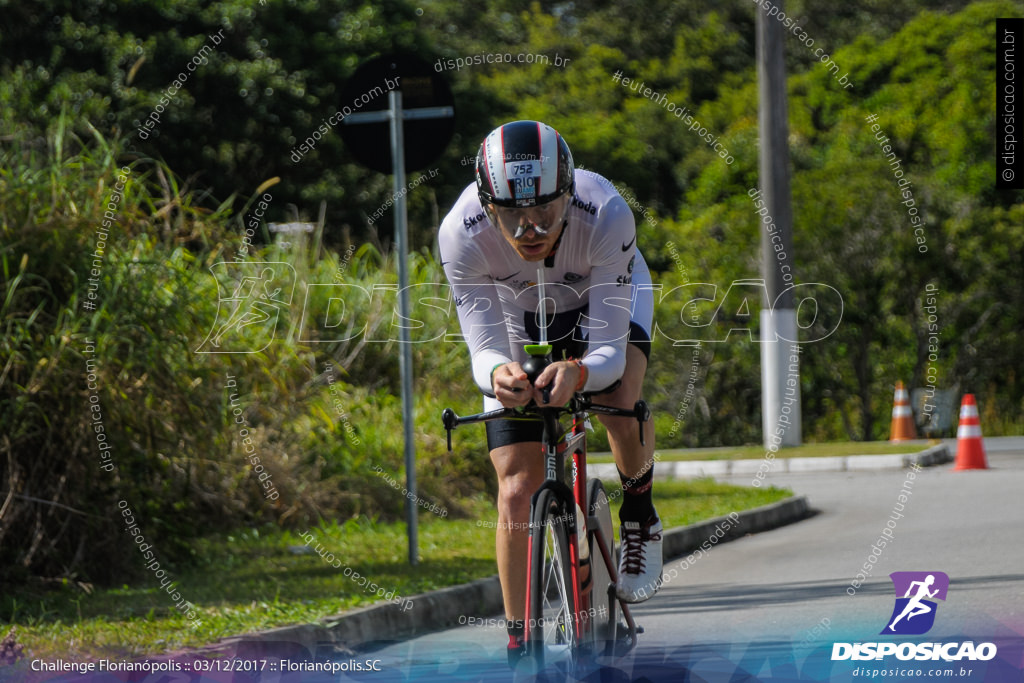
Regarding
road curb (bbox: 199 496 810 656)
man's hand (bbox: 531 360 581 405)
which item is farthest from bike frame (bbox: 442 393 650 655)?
road curb (bbox: 199 496 810 656)

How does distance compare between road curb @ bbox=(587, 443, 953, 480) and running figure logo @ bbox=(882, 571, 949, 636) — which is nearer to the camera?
running figure logo @ bbox=(882, 571, 949, 636)

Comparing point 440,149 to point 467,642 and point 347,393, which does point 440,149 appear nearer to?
point 467,642

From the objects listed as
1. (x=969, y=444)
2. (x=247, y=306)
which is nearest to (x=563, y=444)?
(x=247, y=306)

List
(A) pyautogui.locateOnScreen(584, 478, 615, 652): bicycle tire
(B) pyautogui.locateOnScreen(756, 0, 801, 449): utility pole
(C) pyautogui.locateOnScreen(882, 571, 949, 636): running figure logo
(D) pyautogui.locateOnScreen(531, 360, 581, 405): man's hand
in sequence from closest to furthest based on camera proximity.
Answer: (D) pyautogui.locateOnScreen(531, 360, 581, 405): man's hand, (A) pyautogui.locateOnScreen(584, 478, 615, 652): bicycle tire, (C) pyautogui.locateOnScreen(882, 571, 949, 636): running figure logo, (B) pyautogui.locateOnScreen(756, 0, 801, 449): utility pole

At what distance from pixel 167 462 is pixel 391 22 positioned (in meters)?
15.5

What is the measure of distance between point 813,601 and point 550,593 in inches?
111

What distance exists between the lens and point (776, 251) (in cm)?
1501

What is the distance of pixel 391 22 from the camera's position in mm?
22797

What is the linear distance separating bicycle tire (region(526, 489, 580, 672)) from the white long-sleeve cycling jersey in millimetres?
520

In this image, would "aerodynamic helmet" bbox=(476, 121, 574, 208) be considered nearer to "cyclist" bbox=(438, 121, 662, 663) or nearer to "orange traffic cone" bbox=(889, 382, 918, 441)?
"cyclist" bbox=(438, 121, 662, 663)

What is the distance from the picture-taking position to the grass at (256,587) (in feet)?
20.4

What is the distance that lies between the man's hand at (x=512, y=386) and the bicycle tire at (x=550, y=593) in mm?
332

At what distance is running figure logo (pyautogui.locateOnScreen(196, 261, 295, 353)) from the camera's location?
29.0ft

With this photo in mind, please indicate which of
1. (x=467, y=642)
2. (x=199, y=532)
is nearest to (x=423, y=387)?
(x=199, y=532)
